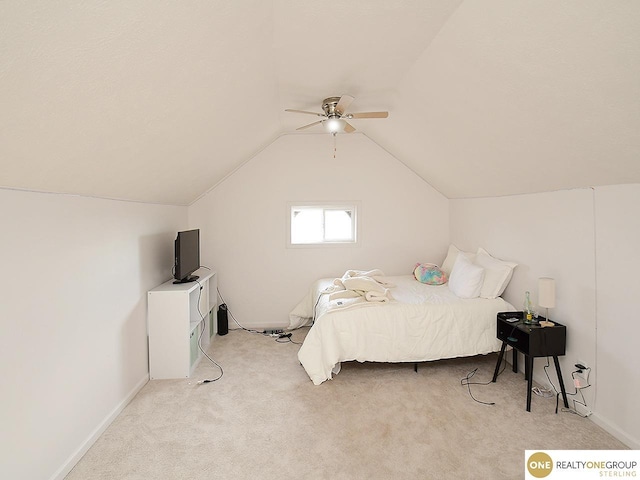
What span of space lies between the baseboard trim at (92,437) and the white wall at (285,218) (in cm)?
186

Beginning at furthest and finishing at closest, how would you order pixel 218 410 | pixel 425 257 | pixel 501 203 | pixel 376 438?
pixel 425 257 < pixel 501 203 < pixel 218 410 < pixel 376 438

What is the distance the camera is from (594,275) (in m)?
2.39

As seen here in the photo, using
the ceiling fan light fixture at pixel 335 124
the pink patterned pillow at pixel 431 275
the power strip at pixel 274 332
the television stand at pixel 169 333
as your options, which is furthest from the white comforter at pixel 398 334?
the ceiling fan light fixture at pixel 335 124

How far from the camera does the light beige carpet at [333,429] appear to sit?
1936mm

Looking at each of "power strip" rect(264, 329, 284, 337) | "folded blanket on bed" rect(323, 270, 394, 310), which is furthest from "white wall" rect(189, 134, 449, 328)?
"folded blanket on bed" rect(323, 270, 394, 310)

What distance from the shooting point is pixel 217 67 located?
1803 millimetres

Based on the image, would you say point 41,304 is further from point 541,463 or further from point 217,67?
point 541,463

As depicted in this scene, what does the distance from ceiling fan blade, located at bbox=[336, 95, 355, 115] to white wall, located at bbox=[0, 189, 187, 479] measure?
74.8 inches

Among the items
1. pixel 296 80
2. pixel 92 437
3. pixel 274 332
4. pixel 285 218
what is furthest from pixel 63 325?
pixel 285 218

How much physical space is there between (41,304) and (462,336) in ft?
10.2

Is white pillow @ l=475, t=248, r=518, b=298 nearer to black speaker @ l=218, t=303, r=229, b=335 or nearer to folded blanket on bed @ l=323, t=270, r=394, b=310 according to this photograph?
folded blanket on bed @ l=323, t=270, r=394, b=310

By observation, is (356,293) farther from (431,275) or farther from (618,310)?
(618,310)

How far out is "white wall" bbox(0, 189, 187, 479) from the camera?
1.56 metres

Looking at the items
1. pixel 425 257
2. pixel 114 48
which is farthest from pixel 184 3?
pixel 425 257
